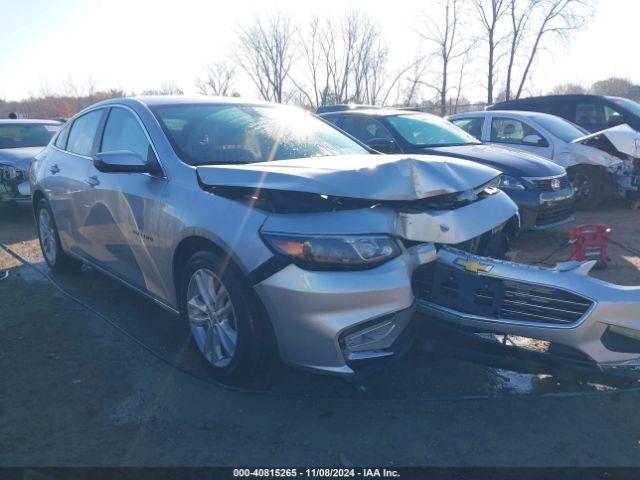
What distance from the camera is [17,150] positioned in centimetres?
823

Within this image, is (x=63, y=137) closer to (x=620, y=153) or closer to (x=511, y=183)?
(x=511, y=183)

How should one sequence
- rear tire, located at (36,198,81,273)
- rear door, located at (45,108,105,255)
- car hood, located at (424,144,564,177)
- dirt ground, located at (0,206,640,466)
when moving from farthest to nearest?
car hood, located at (424,144,564,177), rear tire, located at (36,198,81,273), rear door, located at (45,108,105,255), dirt ground, located at (0,206,640,466)

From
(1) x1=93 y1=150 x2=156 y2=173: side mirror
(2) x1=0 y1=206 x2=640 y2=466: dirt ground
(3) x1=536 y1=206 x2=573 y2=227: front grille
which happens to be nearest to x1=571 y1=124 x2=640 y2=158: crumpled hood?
(3) x1=536 y1=206 x2=573 y2=227: front grille

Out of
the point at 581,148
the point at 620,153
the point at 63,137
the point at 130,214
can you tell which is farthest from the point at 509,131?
the point at 130,214

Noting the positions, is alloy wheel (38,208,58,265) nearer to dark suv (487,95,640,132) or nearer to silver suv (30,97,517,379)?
silver suv (30,97,517,379)

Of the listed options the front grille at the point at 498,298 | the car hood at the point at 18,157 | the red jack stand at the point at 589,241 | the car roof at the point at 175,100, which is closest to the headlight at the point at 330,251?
the front grille at the point at 498,298

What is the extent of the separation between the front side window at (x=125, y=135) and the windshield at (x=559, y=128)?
638 cm

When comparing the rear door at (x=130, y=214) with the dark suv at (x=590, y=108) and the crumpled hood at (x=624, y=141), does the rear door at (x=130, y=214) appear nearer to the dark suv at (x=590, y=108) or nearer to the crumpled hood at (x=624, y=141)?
the crumpled hood at (x=624, y=141)

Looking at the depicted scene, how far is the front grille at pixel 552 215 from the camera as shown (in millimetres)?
5645

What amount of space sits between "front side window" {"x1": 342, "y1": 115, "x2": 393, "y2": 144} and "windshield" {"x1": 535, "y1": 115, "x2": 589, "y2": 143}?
2896 millimetres

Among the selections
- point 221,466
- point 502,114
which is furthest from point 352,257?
point 502,114

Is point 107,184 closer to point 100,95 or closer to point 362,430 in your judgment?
point 362,430

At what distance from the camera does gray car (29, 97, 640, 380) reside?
7.93ft

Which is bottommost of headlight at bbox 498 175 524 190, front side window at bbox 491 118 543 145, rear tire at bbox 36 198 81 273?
rear tire at bbox 36 198 81 273
